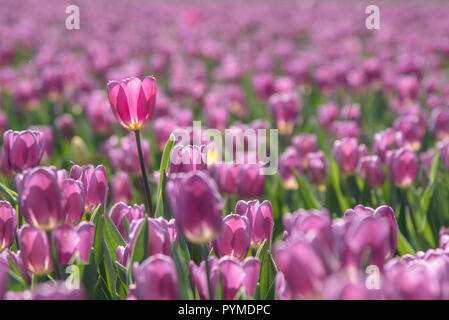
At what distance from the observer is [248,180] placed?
210 centimetres

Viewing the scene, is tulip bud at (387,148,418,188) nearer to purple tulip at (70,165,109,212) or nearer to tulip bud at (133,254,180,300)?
purple tulip at (70,165,109,212)

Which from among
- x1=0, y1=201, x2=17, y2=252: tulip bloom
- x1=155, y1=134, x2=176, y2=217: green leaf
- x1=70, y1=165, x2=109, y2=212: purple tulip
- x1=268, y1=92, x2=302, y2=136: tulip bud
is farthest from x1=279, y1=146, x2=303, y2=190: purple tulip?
x1=0, y1=201, x2=17, y2=252: tulip bloom

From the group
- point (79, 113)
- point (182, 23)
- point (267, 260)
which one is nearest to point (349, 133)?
point (267, 260)

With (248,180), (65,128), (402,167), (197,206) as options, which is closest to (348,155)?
(402,167)

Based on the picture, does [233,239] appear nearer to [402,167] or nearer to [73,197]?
[73,197]

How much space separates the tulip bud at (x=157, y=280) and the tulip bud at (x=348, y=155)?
149cm

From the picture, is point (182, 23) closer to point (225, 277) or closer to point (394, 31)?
point (394, 31)

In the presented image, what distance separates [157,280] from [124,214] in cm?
55

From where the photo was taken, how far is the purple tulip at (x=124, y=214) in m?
1.51

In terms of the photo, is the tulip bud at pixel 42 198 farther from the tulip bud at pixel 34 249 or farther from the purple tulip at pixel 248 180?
the purple tulip at pixel 248 180

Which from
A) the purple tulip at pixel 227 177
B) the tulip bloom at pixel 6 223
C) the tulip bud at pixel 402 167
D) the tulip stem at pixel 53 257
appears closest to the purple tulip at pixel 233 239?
the tulip stem at pixel 53 257

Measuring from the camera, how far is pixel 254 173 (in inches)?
82.5

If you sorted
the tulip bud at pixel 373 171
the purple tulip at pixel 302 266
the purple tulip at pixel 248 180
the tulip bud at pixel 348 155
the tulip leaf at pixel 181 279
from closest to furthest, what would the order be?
the purple tulip at pixel 302 266
the tulip leaf at pixel 181 279
the purple tulip at pixel 248 180
the tulip bud at pixel 373 171
the tulip bud at pixel 348 155

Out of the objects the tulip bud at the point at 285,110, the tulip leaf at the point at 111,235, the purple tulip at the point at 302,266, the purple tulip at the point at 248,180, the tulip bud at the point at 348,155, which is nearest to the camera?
the purple tulip at the point at 302,266
